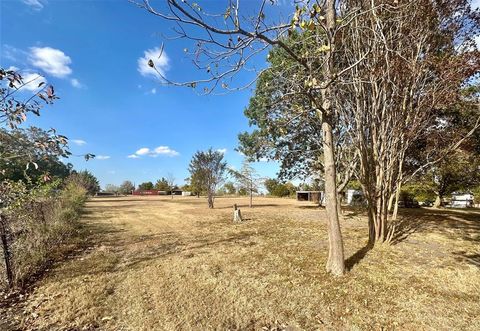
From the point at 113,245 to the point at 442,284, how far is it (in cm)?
791

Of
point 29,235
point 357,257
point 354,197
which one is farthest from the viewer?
point 354,197

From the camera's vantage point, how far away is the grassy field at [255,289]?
11.9ft

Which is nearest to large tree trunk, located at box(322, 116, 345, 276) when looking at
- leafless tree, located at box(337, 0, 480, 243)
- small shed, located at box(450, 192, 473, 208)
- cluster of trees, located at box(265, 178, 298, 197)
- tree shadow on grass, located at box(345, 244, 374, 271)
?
tree shadow on grass, located at box(345, 244, 374, 271)

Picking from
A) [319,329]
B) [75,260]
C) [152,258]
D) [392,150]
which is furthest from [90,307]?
[392,150]

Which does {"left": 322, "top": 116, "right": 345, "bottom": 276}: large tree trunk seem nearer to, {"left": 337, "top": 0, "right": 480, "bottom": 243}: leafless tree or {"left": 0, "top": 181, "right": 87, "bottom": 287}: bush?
{"left": 337, "top": 0, "right": 480, "bottom": 243}: leafless tree

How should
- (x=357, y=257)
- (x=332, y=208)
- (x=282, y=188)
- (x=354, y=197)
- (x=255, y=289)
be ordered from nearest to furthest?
(x=255, y=289) → (x=332, y=208) → (x=357, y=257) → (x=354, y=197) → (x=282, y=188)

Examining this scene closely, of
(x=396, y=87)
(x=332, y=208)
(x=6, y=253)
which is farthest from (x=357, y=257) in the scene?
(x=6, y=253)

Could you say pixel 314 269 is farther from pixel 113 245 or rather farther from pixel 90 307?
pixel 113 245

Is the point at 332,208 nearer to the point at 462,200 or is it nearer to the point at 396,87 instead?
the point at 396,87

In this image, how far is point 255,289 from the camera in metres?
4.56

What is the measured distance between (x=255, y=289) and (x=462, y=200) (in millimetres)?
27801

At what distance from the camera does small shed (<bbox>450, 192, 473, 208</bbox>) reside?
23970mm

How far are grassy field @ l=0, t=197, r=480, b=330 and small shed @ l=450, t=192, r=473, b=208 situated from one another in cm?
2115

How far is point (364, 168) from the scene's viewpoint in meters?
6.76
